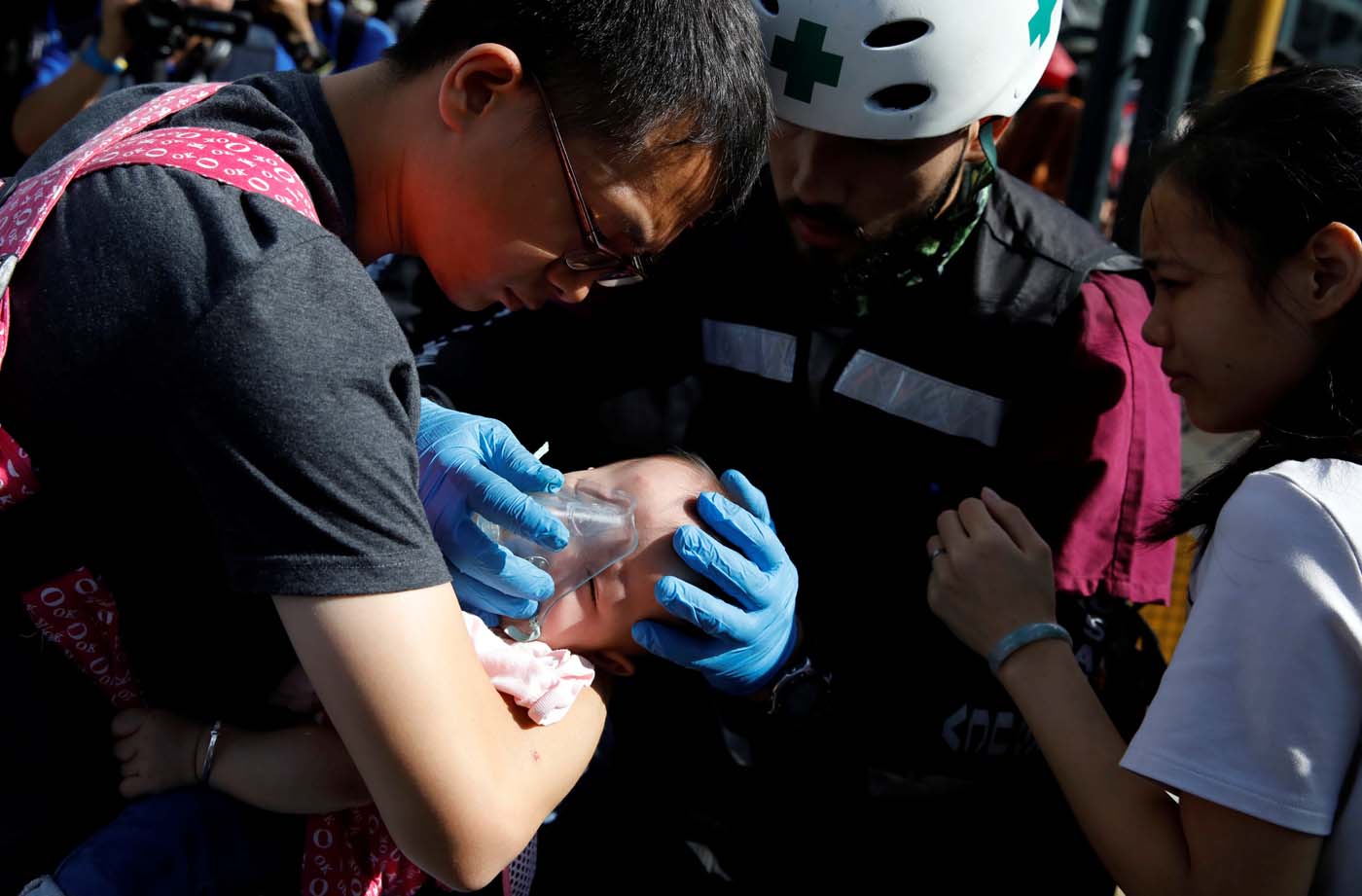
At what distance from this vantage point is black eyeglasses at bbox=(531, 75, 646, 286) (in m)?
1.48

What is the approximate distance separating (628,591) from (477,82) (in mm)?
965

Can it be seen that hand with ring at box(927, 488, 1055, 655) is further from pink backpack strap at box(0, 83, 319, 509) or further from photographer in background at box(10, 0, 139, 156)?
photographer in background at box(10, 0, 139, 156)

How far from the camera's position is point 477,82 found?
4.78 ft

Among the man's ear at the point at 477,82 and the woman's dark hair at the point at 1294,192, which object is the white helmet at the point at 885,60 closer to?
the woman's dark hair at the point at 1294,192

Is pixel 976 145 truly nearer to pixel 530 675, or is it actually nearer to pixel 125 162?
pixel 530 675

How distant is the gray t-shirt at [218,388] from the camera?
3.72 feet

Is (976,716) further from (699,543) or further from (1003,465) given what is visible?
(699,543)

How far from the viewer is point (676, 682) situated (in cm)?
249

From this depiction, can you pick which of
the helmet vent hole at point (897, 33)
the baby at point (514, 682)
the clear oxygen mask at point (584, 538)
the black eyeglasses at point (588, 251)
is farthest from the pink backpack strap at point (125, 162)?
the helmet vent hole at point (897, 33)

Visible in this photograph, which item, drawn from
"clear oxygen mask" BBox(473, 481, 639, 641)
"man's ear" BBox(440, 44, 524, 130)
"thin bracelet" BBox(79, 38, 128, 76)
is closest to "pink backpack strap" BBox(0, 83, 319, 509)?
"man's ear" BBox(440, 44, 524, 130)

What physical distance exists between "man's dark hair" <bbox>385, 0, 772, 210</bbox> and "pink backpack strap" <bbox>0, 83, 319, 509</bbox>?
0.32 m

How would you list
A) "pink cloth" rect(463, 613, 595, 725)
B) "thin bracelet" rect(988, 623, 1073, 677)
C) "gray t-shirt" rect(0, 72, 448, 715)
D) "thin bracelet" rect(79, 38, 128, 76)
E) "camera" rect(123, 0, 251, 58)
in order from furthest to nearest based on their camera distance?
1. "thin bracelet" rect(79, 38, 128, 76)
2. "camera" rect(123, 0, 251, 58)
3. "thin bracelet" rect(988, 623, 1073, 677)
4. "pink cloth" rect(463, 613, 595, 725)
5. "gray t-shirt" rect(0, 72, 448, 715)

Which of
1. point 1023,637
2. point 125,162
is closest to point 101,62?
point 125,162

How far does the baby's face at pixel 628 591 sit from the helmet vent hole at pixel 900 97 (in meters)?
0.88
